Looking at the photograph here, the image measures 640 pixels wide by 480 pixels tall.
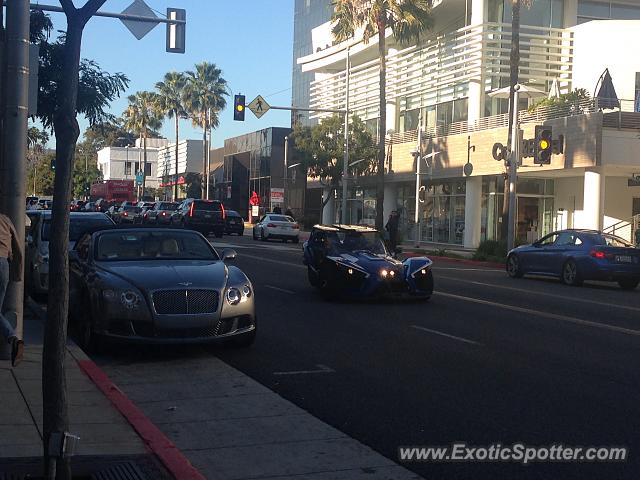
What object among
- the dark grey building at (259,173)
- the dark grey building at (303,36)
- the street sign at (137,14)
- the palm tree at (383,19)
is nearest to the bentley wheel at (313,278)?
the street sign at (137,14)

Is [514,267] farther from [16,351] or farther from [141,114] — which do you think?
[141,114]

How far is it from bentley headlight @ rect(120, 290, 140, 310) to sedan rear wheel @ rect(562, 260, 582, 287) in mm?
14822

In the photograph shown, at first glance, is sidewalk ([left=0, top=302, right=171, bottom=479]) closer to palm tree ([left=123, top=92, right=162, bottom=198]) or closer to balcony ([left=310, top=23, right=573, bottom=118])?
balcony ([left=310, top=23, right=573, bottom=118])

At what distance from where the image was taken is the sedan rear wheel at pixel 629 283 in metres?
21.5

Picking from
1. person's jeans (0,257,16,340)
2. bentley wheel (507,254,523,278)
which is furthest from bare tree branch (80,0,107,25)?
bentley wheel (507,254,523,278)

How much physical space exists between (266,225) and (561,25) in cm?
1791

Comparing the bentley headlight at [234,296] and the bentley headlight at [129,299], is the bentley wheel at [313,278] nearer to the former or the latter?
the bentley headlight at [234,296]

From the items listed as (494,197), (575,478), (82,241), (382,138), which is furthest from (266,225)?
(575,478)

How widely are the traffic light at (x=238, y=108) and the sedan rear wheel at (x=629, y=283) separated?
52.1 feet

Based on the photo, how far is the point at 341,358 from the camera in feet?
32.9

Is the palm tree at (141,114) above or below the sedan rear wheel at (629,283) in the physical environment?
above

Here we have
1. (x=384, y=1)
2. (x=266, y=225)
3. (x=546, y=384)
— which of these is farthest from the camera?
(x=266, y=225)

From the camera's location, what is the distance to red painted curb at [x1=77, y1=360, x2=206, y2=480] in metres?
5.52

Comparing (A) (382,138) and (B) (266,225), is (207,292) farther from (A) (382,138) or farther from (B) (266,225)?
(B) (266,225)
